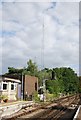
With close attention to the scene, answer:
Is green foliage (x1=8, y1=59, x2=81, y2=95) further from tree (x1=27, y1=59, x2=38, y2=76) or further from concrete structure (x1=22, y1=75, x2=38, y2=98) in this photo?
concrete structure (x1=22, y1=75, x2=38, y2=98)

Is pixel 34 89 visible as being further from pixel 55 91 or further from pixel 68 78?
pixel 68 78

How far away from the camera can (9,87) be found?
45062mm

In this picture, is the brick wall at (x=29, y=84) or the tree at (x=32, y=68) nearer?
the brick wall at (x=29, y=84)

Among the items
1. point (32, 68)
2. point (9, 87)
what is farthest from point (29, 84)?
point (32, 68)

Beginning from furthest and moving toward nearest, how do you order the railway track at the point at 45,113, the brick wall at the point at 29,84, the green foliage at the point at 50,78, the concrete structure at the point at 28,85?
the green foliage at the point at 50,78 < the brick wall at the point at 29,84 < the concrete structure at the point at 28,85 < the railway track at the point at 45,113

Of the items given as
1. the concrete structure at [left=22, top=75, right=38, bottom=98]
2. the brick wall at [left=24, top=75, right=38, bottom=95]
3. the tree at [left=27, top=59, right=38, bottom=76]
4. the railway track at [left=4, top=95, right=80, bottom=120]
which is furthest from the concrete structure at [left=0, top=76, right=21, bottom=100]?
the tree at [left=27, top=59, right=38, bottom=76]

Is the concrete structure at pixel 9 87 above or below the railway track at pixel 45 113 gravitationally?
above

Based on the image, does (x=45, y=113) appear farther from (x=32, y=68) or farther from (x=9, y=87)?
(x=32, y=68)

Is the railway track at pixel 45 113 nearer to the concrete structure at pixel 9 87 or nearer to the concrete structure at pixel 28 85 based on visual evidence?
the concrete structure at pixel 9 87

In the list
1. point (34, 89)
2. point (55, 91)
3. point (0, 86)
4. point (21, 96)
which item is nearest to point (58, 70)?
point (55, 91)

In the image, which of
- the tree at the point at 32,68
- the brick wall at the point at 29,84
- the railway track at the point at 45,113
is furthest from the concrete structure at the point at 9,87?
the tree at the point at 32,68

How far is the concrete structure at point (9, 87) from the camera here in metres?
42.6

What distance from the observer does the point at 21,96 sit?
5153 cm

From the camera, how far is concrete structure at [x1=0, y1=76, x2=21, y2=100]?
4256 centimetres
